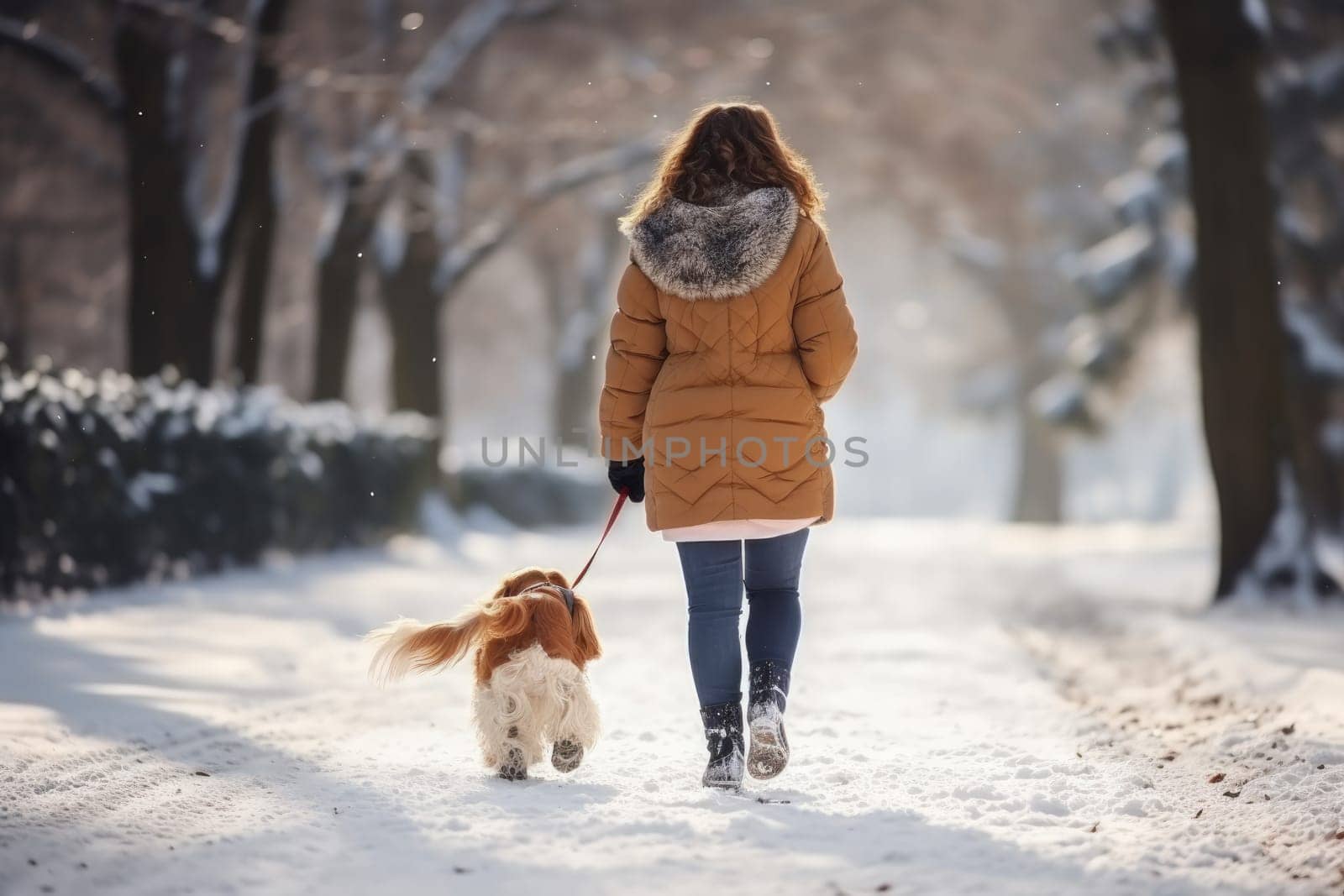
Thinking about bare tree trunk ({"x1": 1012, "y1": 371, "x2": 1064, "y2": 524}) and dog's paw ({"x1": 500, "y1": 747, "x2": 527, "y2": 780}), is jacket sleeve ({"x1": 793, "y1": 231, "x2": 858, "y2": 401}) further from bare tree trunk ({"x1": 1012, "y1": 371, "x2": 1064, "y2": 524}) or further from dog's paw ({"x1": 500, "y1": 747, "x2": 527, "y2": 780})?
bare tree trunk ({"x1": 1012, "y1": 371, "x2": 1064, "y2": 524})

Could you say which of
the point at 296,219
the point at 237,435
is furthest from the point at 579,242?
the point at 237,435

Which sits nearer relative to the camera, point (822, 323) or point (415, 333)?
point (822, 323)

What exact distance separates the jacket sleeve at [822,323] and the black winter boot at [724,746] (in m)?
1.07

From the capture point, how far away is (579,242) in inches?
1193

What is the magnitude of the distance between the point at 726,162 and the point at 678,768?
2.06 meters

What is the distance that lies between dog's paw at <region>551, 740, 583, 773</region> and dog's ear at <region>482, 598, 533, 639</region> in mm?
400

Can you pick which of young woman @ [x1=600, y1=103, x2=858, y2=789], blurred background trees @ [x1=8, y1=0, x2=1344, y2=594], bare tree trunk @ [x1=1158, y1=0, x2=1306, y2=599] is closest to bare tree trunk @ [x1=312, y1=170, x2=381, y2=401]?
blurred background trees @ [x1=8, y1=0, x2=1344, y2=594]

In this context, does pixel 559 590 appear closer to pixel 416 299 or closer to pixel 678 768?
pixel 678 768

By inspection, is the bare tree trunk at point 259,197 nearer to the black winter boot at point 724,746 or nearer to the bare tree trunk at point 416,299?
the bare tree trunk at point 416,299

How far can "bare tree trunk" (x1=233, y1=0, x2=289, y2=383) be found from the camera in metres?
14.5

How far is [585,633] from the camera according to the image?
4.80 metres

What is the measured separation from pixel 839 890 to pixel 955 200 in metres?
26.0

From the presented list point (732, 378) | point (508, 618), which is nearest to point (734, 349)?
point (732, 378)

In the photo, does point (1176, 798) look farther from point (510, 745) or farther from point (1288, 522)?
point (1288, 522)
